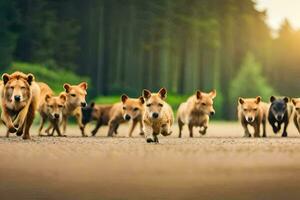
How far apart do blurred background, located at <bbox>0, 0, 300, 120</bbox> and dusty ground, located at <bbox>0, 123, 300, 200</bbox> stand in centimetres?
3633

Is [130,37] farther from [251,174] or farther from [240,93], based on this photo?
[251,174]

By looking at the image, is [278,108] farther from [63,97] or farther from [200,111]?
[63,97]

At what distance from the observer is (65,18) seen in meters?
67.9

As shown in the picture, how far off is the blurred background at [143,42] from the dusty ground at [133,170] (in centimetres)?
3633

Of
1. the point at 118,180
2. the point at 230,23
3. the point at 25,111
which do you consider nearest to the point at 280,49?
the point at 230,23

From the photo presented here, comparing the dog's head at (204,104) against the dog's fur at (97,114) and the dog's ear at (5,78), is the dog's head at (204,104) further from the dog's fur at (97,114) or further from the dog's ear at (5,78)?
the dog's ear at (5,78)

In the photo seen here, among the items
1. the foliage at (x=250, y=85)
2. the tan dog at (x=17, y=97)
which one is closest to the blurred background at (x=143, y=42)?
the foliage at (x=250, y=85)

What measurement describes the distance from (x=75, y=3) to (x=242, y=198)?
66.7m

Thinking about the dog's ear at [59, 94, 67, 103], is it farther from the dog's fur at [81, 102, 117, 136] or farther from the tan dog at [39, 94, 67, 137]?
the dog's fur at [81, 102, 117, 136]

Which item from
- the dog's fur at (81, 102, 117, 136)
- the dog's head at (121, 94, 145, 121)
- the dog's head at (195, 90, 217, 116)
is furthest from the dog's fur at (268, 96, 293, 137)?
the dog's fur at (81, 102, 117, 136)

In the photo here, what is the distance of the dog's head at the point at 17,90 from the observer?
15.5 metres

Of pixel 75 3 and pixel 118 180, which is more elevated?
pixel 75 3

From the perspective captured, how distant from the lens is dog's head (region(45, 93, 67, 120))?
19.0 m

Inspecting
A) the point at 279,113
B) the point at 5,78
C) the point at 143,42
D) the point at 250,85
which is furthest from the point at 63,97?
the point at 143,42
